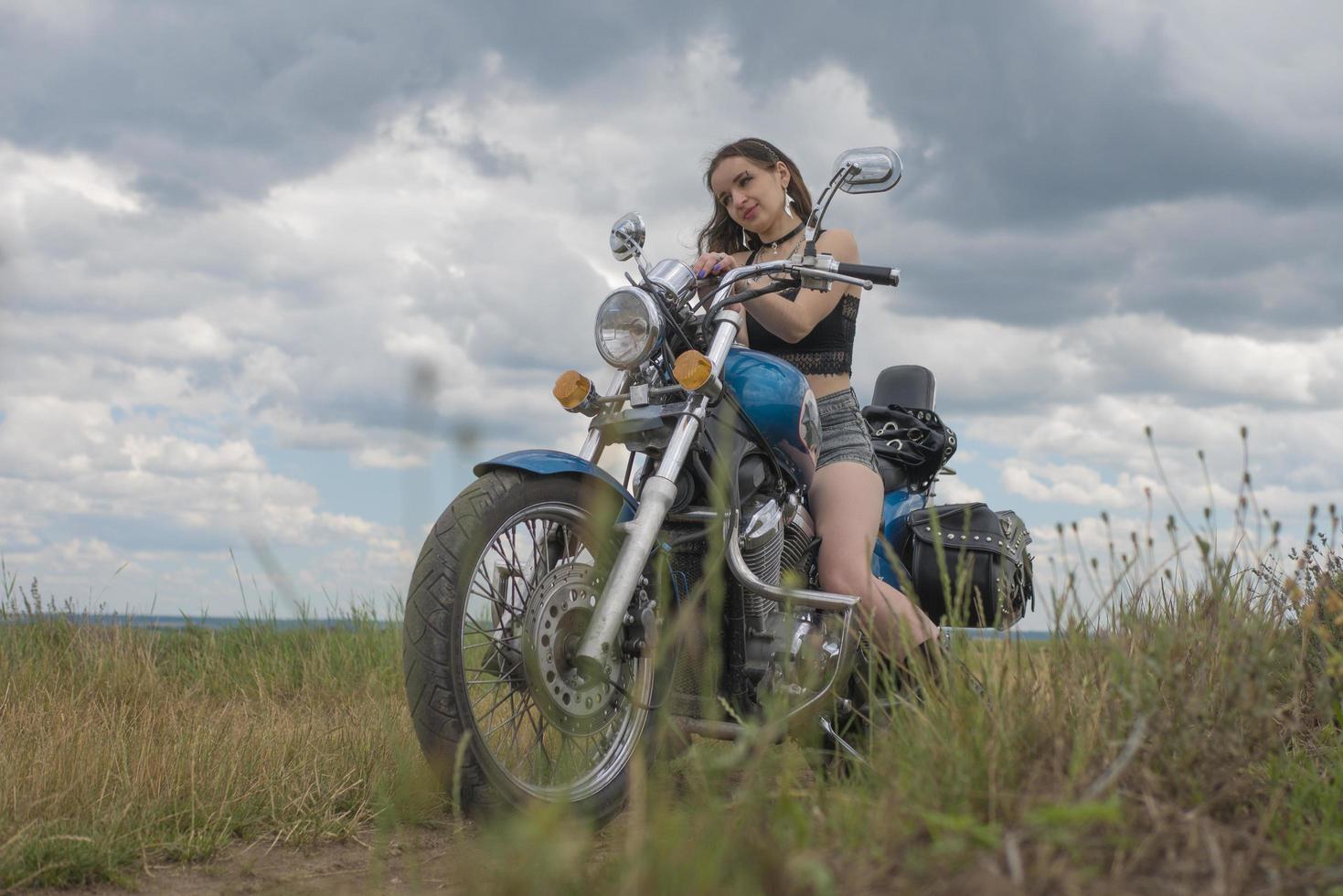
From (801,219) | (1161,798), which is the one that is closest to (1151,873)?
(1161,798)

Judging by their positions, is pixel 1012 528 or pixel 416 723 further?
pixel 1012 528

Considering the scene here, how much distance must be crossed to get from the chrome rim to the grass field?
22cm

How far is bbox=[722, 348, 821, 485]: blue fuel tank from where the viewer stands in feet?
12.6

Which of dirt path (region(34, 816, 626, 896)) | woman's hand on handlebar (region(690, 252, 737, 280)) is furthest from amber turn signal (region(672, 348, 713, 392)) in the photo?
dirt path (region(34, 816, 626, 896))

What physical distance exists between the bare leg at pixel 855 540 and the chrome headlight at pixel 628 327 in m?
0.95

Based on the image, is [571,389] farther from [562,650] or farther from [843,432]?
[843,432]

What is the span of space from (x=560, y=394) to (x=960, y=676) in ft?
5.06

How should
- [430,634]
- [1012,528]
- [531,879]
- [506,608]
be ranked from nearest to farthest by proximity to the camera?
[531,879] < [430,634] < [506,608] < [1012,528]

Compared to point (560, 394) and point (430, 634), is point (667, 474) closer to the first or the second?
point (560, 394)

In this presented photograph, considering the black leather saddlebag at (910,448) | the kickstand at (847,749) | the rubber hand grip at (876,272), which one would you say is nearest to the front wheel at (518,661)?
the kickstand at (847,749)

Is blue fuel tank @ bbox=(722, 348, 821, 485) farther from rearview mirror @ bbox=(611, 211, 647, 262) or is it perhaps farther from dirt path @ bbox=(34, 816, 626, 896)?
dirt path @ bbox=(34, 816, 626, 896)

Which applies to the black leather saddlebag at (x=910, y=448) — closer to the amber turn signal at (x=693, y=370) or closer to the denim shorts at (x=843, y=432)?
the denim shorts at (x=843, y=432)

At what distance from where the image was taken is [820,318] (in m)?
4.23

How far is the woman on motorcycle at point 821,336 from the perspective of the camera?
3980 millimetres
